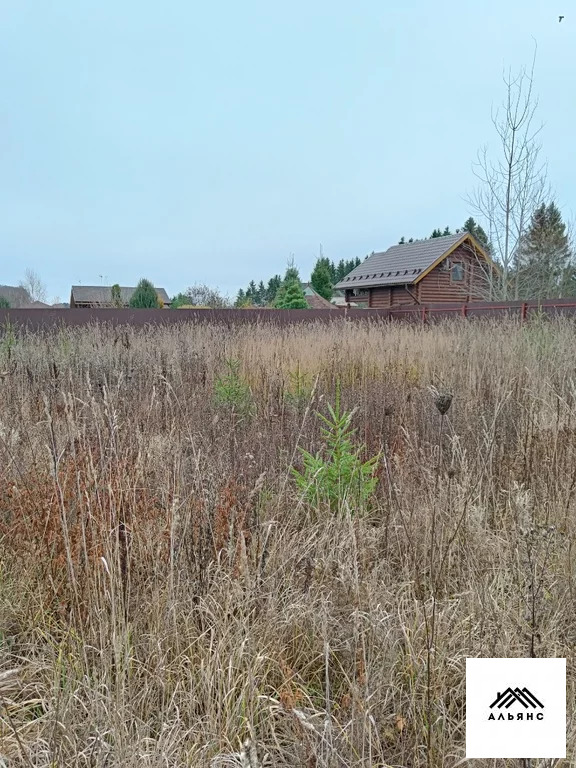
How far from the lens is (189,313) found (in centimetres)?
1280

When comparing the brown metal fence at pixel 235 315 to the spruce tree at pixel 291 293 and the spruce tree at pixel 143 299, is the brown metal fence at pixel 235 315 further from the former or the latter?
the spruce tree at pixel 291 293

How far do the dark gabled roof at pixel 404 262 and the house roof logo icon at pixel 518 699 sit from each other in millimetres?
23590

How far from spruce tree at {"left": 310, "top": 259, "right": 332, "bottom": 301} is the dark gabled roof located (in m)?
16.1

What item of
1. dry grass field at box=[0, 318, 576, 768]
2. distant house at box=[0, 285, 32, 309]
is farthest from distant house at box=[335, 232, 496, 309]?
distant house at box=[0, 285, 32, 309]

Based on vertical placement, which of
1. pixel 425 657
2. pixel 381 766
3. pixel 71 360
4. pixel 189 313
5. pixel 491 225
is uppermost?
pixel 491 225

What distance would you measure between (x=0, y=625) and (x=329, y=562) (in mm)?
1135

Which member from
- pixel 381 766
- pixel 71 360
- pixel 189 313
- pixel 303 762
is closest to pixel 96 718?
pixel 303 762

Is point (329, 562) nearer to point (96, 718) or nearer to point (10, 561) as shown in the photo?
point (96, 718)

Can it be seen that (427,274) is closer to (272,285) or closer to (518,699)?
(518,699)

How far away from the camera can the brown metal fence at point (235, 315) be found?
10.0 metres

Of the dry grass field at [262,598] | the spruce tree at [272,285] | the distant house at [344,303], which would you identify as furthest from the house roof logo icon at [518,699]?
the spruce tree at [272,285]

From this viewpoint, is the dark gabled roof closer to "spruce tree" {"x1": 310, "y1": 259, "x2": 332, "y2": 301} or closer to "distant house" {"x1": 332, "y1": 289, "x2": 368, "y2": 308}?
"distant house" {"x1": 332, "y1": 289, "x2": 368, "y2": 308}

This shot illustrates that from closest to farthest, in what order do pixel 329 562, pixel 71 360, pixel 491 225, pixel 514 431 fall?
pixel 329 562, pixel 514 431, pixel 71 360, pixel 491 225

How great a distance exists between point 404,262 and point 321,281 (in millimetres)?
21056
